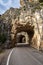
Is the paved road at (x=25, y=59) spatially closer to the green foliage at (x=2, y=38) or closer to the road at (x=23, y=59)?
the road at (x=23, y=59)

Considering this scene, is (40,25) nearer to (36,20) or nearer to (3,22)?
(36,20)

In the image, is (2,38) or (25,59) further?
(2,38)

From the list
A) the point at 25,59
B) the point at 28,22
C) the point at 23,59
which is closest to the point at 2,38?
the point at 28,22

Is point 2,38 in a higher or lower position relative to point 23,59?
higher

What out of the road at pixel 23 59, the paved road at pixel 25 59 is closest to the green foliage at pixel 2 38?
the road at pixel 23 59

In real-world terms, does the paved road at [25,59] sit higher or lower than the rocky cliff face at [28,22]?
lower

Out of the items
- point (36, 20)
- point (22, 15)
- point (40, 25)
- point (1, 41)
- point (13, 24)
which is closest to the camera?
point (40, 25)

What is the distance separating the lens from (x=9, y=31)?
49562 millimetres

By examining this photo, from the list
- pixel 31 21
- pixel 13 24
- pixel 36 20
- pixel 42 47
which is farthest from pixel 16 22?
pixel 42 47

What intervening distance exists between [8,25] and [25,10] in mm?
7358

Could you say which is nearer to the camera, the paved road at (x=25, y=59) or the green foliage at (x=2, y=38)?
the paved road at (x=25, y=59)

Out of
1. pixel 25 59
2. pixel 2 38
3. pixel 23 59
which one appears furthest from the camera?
pixel 2 38

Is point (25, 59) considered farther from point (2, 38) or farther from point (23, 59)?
point (2, 38)

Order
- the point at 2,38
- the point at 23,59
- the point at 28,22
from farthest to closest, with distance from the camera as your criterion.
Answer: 1. the point at 28,22
2. the point at 2,38
3. the point at 23,59
